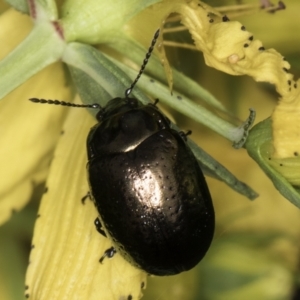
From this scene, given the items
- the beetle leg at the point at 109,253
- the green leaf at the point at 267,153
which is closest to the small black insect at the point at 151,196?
the beetle leg at the point at 109,253

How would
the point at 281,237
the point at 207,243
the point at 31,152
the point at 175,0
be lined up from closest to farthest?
the point at 175,0 < the point at 207,243 < the point at 31,152 < the point at 281,237

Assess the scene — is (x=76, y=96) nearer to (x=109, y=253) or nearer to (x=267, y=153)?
(x=109, y=253)

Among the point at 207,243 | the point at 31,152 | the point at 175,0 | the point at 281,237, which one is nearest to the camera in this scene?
the point at 175,0

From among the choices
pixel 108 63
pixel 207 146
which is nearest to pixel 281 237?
pixel 207 146

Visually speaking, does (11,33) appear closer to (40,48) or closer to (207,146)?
(40,48)

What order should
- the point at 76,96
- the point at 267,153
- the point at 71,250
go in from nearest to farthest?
the point at 267,153 → the point at 71,250 → the point at 76,96

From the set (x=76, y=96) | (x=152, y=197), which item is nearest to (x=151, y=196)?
(x=152, y=197)

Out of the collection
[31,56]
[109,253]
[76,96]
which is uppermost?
[31,56]

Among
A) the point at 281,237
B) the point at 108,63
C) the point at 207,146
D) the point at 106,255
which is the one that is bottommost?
the point at 281,237

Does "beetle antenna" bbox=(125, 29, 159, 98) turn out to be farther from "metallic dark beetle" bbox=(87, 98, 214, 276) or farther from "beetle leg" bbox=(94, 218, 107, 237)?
"beetle leg" bbox=(94, 218, 107, 237)
